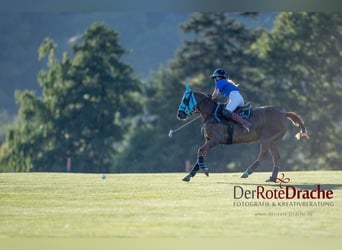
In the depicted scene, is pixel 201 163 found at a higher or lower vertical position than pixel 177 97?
lower

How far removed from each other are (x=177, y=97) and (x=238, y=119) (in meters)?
12.3

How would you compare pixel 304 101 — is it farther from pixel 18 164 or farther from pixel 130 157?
pixel 18 164

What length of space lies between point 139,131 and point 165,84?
4.83ft

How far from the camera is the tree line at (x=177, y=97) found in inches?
953

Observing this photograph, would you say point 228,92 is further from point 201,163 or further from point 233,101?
point 201,163

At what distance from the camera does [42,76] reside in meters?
27.5

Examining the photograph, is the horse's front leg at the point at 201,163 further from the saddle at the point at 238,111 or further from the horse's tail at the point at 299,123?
the horse's tail at the point at 299,123

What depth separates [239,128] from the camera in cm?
1394

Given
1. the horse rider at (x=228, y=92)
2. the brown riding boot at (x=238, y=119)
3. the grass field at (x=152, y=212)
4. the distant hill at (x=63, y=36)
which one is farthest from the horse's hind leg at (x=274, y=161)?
the distant hill at (x=63, y=36)

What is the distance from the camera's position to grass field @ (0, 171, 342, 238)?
34.9 ft

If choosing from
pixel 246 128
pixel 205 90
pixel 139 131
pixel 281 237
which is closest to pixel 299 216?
pixel 281 237

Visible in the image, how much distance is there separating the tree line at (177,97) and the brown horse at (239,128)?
9.41 meters

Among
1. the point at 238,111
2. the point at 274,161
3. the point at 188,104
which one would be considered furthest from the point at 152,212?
the point at 274,161

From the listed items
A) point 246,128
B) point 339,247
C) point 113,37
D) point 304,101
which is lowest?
point 339,247
